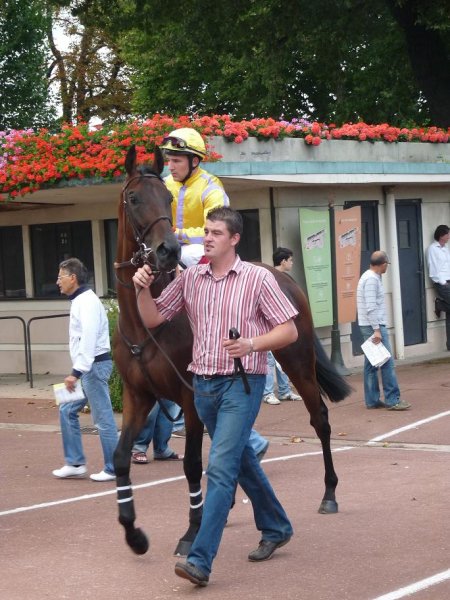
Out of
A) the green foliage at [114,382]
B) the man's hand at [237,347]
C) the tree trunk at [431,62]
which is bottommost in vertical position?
the green foliage at [114,382]

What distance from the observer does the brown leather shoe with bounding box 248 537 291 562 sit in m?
6.71

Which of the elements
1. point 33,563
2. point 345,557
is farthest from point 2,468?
point 345,557

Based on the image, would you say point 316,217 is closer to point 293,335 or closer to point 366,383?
point 366,383

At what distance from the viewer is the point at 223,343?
231 inches

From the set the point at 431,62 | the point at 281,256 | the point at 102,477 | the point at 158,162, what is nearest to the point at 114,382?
the point at 281,256

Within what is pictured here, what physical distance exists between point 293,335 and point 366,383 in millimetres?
7731

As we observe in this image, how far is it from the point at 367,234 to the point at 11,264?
20.5 feet

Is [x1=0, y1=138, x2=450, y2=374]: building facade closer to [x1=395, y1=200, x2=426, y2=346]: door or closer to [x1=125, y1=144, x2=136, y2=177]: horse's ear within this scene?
[x1=395, y1=200, x2=426, y2=346]: door

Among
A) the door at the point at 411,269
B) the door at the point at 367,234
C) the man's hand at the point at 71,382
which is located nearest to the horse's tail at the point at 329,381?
the man's hand at the point at 71,382

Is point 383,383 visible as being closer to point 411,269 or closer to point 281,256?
point 281,256

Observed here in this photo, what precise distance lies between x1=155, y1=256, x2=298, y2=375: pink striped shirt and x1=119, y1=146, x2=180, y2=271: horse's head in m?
0.25

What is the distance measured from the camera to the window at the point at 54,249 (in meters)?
18.8

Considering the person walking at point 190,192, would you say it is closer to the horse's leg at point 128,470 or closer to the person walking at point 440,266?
the horse's leg at point 128,470

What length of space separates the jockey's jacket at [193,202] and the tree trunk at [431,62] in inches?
717
